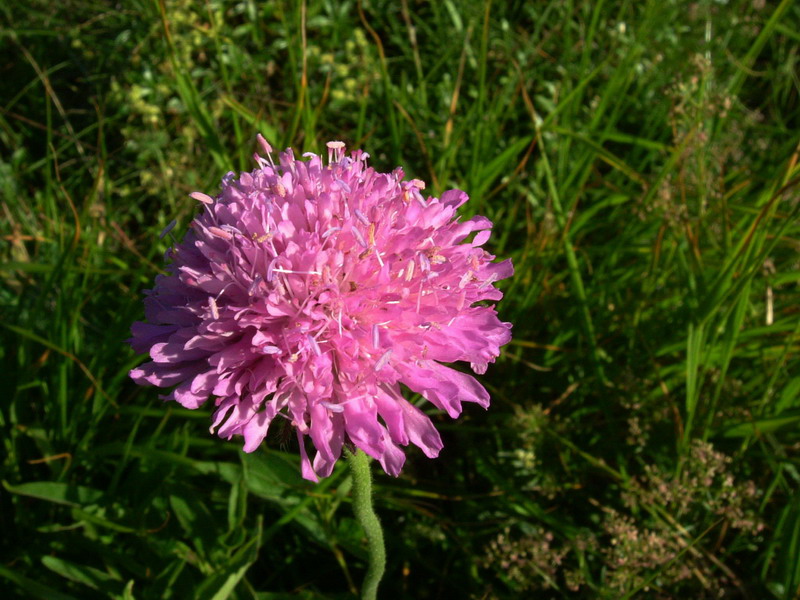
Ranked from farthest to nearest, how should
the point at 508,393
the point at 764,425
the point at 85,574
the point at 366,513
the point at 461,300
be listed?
the point at 508,393
the point at 764,425
the point at 85,574
the point at 366,513
the point at 461,300

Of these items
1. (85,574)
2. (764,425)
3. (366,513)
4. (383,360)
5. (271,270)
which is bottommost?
(85,574)

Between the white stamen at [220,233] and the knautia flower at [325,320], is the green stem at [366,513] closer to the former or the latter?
the knautia flower at [325,320]

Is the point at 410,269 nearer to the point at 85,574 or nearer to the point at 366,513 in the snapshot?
the point at 366,513

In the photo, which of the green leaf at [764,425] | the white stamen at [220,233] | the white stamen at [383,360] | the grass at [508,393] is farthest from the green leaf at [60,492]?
the green leaf at [764,425]

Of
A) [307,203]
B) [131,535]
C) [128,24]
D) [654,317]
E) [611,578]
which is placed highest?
[307,203]

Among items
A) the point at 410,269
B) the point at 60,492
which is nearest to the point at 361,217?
the point at 410,269

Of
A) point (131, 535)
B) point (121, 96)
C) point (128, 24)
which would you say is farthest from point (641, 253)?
point (128, 24)

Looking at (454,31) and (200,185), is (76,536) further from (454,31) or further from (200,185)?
(454,31)
